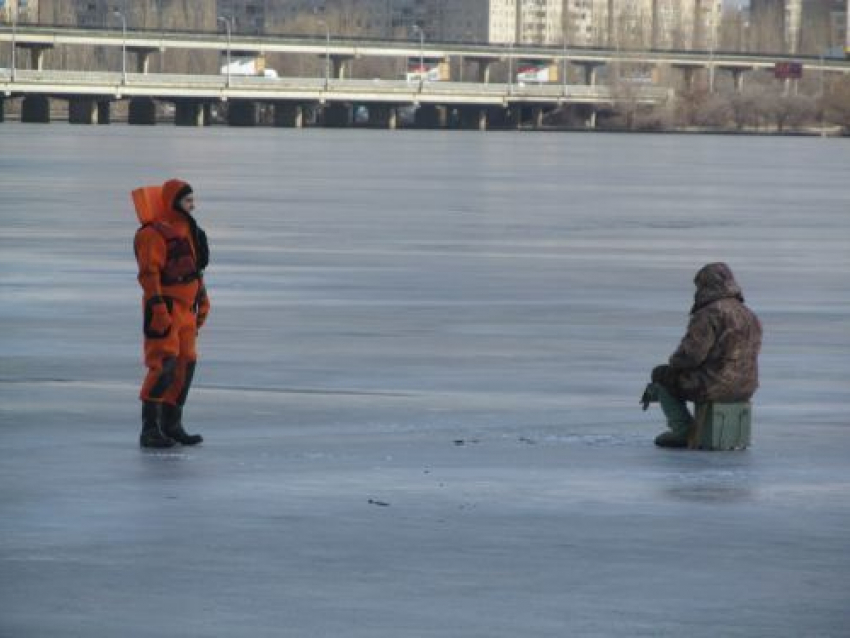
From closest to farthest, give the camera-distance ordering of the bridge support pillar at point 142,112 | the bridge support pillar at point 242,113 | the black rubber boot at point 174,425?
1. the black rubber boot at point 174,425
2. the bridge support pillar at point 142,112
3. the bridge support pillar at point 242,113

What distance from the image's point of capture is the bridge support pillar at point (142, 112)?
190875 millimetres

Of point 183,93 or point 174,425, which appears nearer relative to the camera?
point 174,425

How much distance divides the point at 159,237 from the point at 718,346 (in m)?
3.17

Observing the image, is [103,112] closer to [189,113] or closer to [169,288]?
[189,113]

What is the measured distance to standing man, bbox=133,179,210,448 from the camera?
13.9 meters

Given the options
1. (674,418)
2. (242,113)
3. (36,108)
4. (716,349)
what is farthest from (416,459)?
(242,113)

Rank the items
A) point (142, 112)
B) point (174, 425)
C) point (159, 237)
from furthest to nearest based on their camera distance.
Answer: point (142, 112), point (174, 425), point (159, 237)

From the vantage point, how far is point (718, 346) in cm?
1429

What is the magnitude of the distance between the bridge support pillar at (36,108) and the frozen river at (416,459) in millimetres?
144420

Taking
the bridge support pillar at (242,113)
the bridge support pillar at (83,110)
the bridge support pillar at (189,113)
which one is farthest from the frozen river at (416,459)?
the bridge support pillar at (242,113)

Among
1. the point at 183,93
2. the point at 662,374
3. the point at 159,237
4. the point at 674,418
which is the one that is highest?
the point at 159,237

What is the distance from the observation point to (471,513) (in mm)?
12117

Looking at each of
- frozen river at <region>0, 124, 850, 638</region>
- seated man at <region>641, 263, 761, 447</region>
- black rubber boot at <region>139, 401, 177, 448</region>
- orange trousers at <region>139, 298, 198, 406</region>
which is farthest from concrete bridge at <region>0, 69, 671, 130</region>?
seated man at <region>641, 263, 761, 447</region>

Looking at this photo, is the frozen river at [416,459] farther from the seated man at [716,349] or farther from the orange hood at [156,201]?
the orange hood at [156,201]
